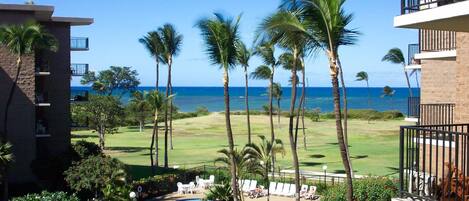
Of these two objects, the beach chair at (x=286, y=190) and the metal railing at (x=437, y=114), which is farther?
the beach chair at (x=286, y=190)

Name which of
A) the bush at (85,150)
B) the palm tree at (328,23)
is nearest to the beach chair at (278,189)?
the bush at (85,150)

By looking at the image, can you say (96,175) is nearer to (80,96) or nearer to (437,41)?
(80,96)

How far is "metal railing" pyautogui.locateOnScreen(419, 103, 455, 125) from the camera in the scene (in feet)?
53.9

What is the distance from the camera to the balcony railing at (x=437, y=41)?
1602cm

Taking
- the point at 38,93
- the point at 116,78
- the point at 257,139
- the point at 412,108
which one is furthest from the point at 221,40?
the point at 116,78

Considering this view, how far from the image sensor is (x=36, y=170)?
30.9 meters

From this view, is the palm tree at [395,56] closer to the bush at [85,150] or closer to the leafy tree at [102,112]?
the leafy tree at [102,112]

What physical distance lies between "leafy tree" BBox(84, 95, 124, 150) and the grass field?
8.19 ft

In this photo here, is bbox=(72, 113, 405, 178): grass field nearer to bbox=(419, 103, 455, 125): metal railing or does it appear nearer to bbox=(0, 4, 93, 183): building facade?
bbox=(0, 4, 93, 183): building facade

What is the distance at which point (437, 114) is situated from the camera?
1742cm

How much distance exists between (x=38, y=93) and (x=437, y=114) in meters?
24.5

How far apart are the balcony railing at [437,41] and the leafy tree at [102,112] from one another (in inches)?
1670

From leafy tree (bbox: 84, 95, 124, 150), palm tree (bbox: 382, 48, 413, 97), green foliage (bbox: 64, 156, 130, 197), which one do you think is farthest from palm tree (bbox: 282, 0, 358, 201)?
palm tree (bbox: 382, 48, 413, 97)

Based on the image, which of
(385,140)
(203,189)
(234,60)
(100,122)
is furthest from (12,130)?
(385,140)
